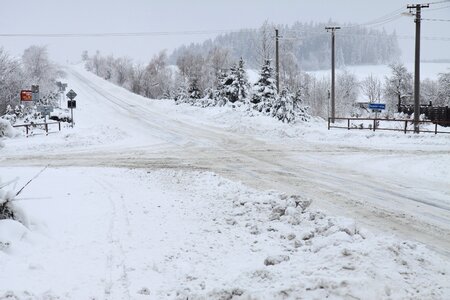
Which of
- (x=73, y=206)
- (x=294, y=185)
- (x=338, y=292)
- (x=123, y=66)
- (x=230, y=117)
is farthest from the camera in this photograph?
(x=123, y=66)

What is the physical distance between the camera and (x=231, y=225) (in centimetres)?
926

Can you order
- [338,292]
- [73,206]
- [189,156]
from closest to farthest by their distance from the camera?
[338,292]
[73,206]
[189,156]

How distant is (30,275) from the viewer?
256 inches

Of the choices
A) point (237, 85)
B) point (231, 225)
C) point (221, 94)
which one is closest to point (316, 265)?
point (231, 225)

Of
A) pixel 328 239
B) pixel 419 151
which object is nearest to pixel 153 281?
pixel 328 239

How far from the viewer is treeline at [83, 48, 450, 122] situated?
1592 inches

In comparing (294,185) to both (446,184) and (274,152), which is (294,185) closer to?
(446,184)

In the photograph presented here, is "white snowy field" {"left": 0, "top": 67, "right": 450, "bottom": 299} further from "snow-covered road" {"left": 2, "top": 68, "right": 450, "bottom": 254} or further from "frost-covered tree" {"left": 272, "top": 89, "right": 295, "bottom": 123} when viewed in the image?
"frost-covered tree" {"left": 272, "top": 89, "right": 295, "bottom": 123}

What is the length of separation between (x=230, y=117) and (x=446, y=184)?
82.9ft

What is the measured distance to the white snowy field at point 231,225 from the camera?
5922 mm

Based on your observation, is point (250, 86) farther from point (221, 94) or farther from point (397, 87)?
point (397, 87)

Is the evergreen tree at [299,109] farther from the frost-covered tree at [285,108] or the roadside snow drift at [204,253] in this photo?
the roadside snow drift at [204,253]

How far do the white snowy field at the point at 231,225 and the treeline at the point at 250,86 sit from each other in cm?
1912

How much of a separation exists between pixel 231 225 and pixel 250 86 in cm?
3800
